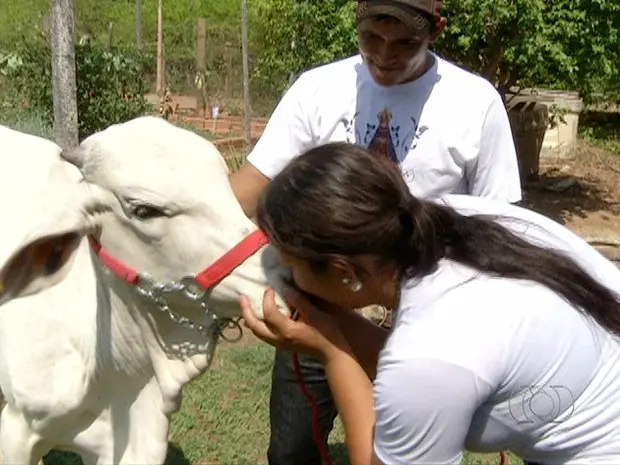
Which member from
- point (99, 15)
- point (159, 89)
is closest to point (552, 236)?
point (159, 89)

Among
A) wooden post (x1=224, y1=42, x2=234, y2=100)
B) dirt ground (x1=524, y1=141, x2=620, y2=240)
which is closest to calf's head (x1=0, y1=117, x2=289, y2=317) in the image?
dirt ground (x1=524, y1=141, x2=620, y2=240)

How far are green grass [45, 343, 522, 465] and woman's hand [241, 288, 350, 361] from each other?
6.65 feet

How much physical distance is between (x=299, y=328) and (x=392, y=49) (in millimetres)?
847

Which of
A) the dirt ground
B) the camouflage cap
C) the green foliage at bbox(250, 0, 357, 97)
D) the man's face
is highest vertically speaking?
the camouflage cap

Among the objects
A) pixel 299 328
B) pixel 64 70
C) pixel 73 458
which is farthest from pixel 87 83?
pixel 299 328

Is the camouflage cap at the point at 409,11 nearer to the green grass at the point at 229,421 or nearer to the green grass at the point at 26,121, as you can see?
the green grass at the point at 229,421

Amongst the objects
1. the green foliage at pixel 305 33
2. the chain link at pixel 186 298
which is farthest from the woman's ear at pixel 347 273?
the green foliage at pixel 305 33

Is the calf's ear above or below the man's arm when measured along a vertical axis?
below

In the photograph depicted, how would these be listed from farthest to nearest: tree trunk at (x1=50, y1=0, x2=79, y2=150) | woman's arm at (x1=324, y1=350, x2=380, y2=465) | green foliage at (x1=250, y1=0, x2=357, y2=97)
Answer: green foliage at (x1=250, y1=0, x2=357, y2=97) < tree trunk at (x1=50, y1=0, x2=79, y2=150) < woman's arm at (x1=324, y1=350, x2=380, y2=465)

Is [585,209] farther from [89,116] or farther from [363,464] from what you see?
[363,464]

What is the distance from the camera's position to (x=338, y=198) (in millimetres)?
1683

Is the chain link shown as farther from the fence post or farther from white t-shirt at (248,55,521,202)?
the fence post

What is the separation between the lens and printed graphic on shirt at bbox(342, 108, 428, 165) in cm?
260

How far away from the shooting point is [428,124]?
258 cm
